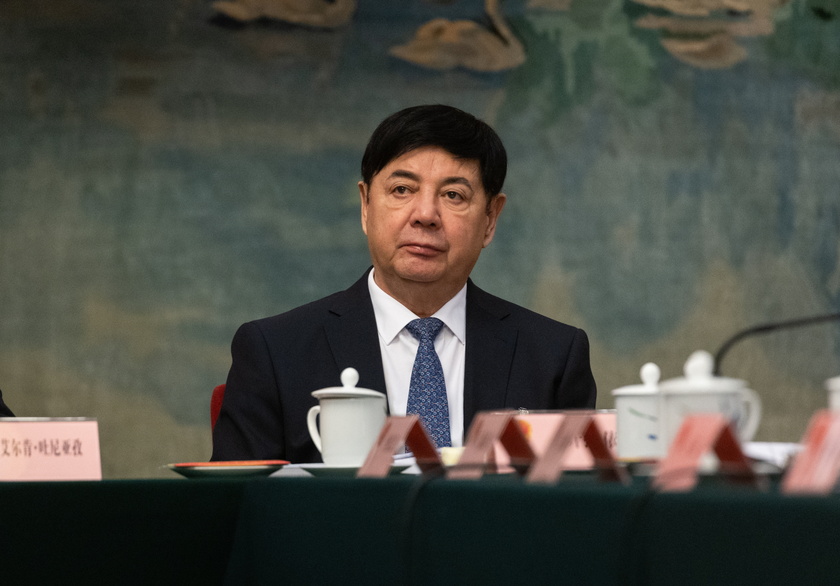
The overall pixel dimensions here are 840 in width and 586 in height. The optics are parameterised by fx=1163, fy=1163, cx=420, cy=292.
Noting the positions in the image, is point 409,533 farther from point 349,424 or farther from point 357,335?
point 357,335

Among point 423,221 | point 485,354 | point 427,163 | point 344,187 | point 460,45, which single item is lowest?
point 485,354

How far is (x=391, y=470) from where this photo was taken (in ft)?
4.26

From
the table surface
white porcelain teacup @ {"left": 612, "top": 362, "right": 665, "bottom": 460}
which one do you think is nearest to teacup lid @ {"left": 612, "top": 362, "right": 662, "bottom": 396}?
white porcelain teacup @ {"left": 612, "top": 362, "right": 665, "bottom": 460}

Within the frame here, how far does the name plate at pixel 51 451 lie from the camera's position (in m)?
1.31

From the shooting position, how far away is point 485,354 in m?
2.20

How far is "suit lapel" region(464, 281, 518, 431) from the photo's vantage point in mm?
2129

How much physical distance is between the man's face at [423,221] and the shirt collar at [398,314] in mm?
22

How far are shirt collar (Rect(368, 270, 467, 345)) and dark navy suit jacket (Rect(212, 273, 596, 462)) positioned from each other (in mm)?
16

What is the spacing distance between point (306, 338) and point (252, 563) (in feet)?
3.16

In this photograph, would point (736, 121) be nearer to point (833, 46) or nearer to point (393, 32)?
point (833, 46)

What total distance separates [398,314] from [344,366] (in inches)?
6.8

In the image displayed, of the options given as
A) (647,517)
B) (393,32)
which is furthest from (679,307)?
(647,517)

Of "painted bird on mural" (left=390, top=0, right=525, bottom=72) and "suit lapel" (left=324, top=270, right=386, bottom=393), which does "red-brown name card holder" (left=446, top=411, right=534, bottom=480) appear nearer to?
"suit lapel" (left=324, top=270, right=386, bottom=393)

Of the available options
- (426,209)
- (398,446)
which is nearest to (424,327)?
(426,209)
